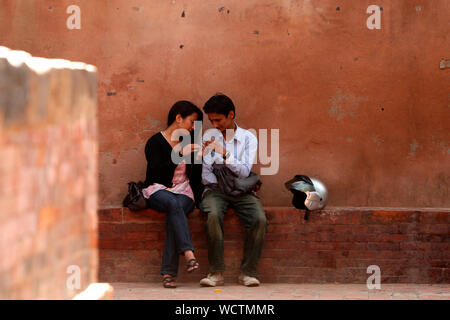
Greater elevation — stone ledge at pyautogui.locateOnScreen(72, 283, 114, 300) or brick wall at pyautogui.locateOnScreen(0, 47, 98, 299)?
brick wall at pyautogui.locateOnScreen(0, 47, 98, 299)

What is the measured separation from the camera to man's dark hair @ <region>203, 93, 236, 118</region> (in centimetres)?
658

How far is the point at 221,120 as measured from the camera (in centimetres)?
662

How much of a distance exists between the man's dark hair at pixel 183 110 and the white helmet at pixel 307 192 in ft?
3.48

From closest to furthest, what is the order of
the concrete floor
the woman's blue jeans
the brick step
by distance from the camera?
the concrete floor → the woman's blue jeans → the brick step

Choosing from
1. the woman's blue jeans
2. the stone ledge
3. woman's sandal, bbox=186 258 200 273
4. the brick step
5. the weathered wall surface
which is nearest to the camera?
the stone ledge

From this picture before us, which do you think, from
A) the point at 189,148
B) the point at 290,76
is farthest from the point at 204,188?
the point at 290,76

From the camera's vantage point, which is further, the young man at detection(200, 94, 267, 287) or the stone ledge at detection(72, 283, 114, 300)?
the young man at detection(200, 94, 267, 287)

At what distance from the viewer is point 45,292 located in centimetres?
357

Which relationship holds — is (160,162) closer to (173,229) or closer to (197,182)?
(197,182)

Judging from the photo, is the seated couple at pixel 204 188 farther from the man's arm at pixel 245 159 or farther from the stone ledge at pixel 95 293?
the stone ledge at pixel 95 293

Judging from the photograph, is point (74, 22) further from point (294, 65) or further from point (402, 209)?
point (402, 209)

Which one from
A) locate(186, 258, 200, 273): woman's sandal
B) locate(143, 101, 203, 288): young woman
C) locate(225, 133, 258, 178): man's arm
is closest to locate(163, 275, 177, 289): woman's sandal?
locate(143, 101, 203, 288): young woman

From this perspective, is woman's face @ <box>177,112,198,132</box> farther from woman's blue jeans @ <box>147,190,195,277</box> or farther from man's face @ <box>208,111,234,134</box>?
woman's blue jeans @ <box>147,190,195,277</box>
